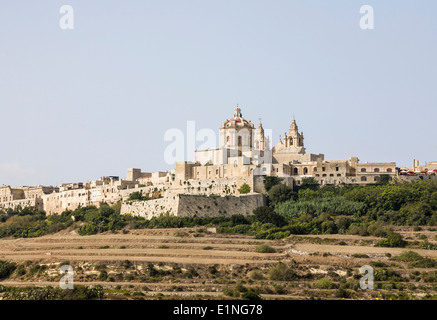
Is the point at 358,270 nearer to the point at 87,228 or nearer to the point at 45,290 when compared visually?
the point at 45,290

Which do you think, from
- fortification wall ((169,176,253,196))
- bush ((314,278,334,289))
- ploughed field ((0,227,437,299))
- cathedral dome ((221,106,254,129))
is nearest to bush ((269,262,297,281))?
ploughed field ((0,227,437,299))

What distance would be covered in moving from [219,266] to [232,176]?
18.2 meters

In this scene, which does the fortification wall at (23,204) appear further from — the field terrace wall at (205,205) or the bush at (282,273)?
the bush at (282,273)

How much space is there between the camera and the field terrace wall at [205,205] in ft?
198

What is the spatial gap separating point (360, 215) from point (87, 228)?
62.3ft

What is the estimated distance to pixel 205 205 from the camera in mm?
60688

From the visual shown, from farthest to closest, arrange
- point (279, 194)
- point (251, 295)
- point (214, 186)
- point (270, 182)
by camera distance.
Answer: point (214, 186), point (270, 182), point (279, 194), point (251, 295)

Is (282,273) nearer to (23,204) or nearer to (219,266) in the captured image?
(219,266)

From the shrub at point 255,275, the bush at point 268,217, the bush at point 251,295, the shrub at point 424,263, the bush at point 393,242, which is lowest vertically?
the bush at point 251,295

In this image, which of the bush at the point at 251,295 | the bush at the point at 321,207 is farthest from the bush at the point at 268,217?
the bush at the point at 251,295

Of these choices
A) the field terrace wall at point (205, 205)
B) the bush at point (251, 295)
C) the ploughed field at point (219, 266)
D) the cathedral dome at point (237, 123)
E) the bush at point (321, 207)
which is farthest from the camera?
the cathedral dome at point (237, 123)

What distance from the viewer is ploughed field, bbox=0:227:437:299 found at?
139ft

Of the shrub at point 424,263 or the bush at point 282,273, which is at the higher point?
the shrub at point 424,263

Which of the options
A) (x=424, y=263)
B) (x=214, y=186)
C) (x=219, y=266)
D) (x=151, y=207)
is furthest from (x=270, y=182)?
(x=424, y=263)
